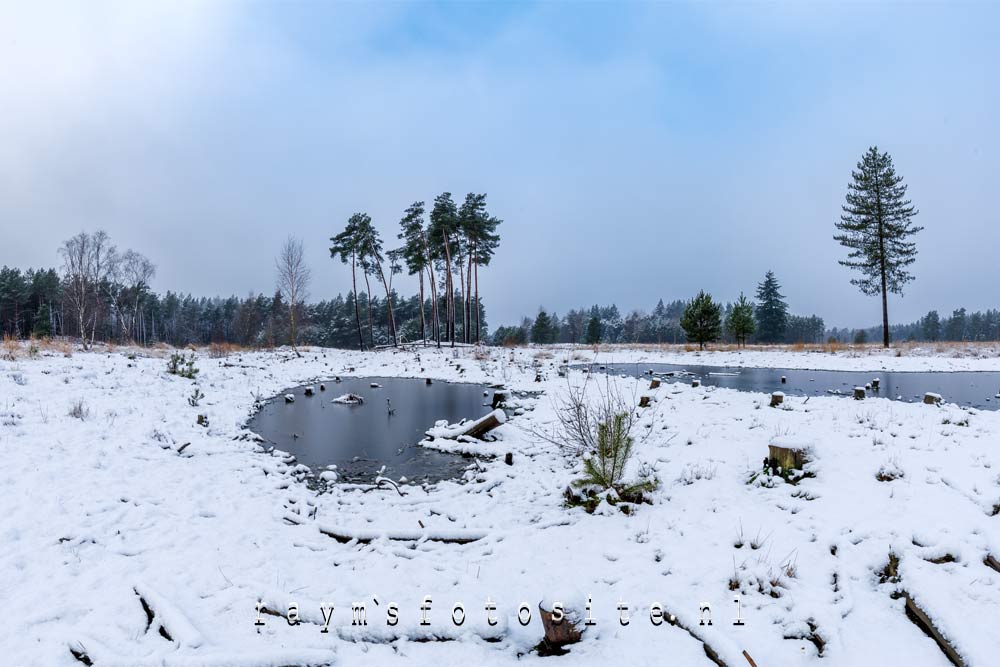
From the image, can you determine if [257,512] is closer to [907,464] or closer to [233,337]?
[907,464]

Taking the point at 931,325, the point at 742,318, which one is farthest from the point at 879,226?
the point at 931,325

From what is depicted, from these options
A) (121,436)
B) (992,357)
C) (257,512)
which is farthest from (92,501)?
(992,357)

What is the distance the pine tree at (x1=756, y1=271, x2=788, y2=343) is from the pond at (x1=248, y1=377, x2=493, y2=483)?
5219cm

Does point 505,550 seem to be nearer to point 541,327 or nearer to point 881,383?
point 881,383

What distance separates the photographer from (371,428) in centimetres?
1111

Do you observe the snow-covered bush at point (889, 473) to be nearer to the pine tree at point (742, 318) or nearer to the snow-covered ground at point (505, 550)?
the snow-covered ground at point (505, 550)

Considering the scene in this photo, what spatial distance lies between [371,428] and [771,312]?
59.6 m

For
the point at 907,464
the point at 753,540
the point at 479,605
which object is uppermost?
the point at 907,464

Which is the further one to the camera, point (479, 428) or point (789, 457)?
point (479, 428)

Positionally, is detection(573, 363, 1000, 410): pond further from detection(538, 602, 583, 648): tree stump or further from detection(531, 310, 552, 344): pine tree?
detection(531, 310, 552, 344): pine tree

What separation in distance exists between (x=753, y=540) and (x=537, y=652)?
104 inches

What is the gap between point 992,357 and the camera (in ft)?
69.6

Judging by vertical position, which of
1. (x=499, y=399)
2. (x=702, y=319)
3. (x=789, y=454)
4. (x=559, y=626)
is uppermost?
(x=702, y=319)

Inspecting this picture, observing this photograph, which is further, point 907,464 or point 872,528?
point 907,464
